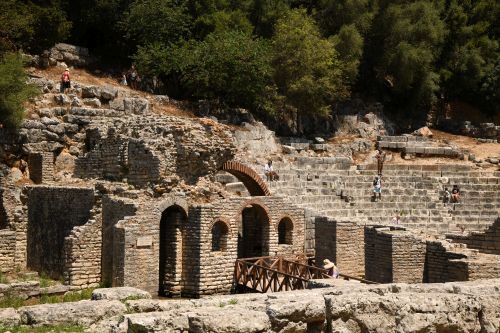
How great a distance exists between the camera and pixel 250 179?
22203 millimetres

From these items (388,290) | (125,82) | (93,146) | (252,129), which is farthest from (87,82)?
(388,290)

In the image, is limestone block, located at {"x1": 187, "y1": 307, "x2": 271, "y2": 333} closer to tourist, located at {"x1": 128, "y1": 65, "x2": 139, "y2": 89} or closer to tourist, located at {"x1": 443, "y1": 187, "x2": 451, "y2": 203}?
tourist, located at {"x1": 443, "y1": 187, "x2": 451, "y2": 203}

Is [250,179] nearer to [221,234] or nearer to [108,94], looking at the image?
[221,234]

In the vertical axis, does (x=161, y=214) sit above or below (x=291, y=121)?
below

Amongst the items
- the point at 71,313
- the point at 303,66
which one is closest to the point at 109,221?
the point at 71,313

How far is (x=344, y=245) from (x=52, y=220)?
7788mm

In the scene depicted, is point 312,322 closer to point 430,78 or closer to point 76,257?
point 76,257

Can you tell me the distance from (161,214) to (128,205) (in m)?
0.94

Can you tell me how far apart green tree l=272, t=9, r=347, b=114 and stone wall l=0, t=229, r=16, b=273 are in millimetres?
17007

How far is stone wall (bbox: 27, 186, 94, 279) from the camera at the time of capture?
766 inches

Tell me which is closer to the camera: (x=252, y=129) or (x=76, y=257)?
(x=76, y=257)

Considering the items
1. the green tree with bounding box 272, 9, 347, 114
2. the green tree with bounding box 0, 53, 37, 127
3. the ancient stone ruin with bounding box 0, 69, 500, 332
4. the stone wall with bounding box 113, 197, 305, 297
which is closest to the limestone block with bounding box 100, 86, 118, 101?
the ancient stone ruin with bounding box 0, 69, 500, 332

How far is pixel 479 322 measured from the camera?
23.2 ft

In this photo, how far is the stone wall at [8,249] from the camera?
65.8ft
